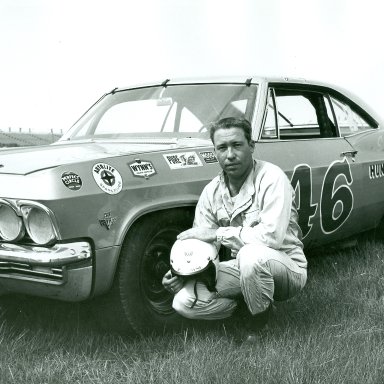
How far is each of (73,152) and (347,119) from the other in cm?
246

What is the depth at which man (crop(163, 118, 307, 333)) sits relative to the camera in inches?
117

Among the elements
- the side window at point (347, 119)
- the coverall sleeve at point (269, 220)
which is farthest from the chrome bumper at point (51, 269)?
the side window at point (347, 119)

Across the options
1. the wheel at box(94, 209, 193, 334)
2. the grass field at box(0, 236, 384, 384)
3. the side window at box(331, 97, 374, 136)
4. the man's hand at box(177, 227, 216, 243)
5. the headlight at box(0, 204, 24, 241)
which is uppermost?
the side window at box(331, 97, 374, 136)

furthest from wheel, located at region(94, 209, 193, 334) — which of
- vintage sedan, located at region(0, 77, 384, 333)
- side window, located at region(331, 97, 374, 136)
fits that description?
side window, located at region(331, 97, 374, 136)

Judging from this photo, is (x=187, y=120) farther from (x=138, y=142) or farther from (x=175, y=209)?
(x=175, y=209)

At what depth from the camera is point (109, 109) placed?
453 centimetres

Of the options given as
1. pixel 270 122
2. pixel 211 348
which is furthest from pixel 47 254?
pixel 270 122

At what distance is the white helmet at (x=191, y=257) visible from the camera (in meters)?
2.95

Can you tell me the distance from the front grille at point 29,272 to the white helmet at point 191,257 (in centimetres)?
55

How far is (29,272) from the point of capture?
286cm

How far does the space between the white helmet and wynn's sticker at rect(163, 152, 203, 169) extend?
20.3 inches

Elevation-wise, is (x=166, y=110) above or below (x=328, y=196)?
above

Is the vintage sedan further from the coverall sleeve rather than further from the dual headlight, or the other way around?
the coverall sleeve

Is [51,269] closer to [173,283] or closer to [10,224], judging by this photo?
[10,224]
